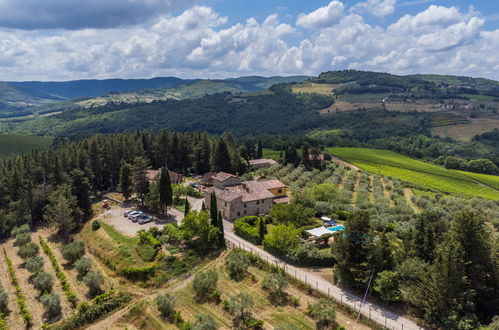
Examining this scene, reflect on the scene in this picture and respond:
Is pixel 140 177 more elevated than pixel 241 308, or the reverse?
pixel 140 177

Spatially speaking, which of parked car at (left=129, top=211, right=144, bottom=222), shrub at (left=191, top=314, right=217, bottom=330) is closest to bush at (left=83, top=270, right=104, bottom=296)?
shrub at (left=191, top=314, right=217, bottom=330)

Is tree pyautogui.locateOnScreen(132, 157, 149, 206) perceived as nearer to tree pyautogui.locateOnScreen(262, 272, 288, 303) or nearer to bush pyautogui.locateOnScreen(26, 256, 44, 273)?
bush pyautogui.locateOnScreen(26, 256, 44, 273)

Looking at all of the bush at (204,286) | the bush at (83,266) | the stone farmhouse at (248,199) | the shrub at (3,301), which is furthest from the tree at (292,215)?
the shrub at (3,301)

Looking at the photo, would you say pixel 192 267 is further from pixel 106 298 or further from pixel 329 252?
pixel 329 252

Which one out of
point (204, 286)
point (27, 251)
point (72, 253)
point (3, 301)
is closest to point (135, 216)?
point (72, 253)

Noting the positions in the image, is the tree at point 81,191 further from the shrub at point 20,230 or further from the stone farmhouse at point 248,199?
the stone farmhouse at point 248,199

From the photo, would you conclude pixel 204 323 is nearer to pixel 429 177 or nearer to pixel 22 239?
pixel 22 239

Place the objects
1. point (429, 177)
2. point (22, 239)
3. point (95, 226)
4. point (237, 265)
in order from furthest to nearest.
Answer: point (429, 177), point (95, 226), point (22, 239), point (237, 265)
